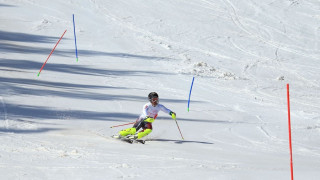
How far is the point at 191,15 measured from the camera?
3559 centimetres

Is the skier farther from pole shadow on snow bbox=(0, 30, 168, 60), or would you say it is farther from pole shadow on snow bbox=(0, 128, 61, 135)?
pole shadow on snow bbox=(0, 30, 168, 60)

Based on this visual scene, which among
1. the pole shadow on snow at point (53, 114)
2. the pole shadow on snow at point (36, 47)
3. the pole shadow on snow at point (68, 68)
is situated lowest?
the pole shadow on snow at point (53, 114)

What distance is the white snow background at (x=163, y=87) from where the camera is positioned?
34.5ft

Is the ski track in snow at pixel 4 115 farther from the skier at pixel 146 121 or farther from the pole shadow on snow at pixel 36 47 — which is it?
the pole shadow on snow at pixel 36 47

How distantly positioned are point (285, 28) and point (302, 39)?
1.56 m

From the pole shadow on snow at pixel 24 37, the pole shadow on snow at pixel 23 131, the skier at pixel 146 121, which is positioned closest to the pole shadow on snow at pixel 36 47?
the pole shadow on snow at pixel 24 37

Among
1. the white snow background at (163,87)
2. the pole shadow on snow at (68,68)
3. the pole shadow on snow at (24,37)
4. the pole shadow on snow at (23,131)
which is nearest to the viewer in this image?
the white snow background at (163,87)

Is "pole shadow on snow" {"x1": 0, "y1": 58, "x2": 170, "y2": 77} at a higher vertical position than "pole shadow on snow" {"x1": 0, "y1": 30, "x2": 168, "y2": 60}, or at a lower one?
lower

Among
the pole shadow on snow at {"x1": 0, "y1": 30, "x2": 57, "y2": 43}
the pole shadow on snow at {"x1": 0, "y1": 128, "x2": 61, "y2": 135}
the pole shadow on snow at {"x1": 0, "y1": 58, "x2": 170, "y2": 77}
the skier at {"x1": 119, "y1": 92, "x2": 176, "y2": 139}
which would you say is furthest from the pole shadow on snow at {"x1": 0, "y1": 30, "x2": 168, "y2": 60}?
the skier at {"x1": 119, "y1": 92, "x2": 176, "y2": 139}

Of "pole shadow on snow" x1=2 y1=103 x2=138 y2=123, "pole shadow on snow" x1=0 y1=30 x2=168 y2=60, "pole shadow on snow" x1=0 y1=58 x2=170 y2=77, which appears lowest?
"pole shadow on snow" x1=2 y1=103 x2=138 y2=123

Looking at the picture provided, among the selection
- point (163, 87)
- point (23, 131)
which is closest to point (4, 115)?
point (23, 131)

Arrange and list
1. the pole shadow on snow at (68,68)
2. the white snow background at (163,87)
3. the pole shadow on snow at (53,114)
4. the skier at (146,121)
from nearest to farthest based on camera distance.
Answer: the white snow background at (163,87), the skier at (146,121), the pole shadow on snow at (53,114), the pole shadow on snow at (68,68)

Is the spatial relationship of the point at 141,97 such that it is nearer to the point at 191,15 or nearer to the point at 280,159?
the point at 280,159

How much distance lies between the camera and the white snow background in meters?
10.5
